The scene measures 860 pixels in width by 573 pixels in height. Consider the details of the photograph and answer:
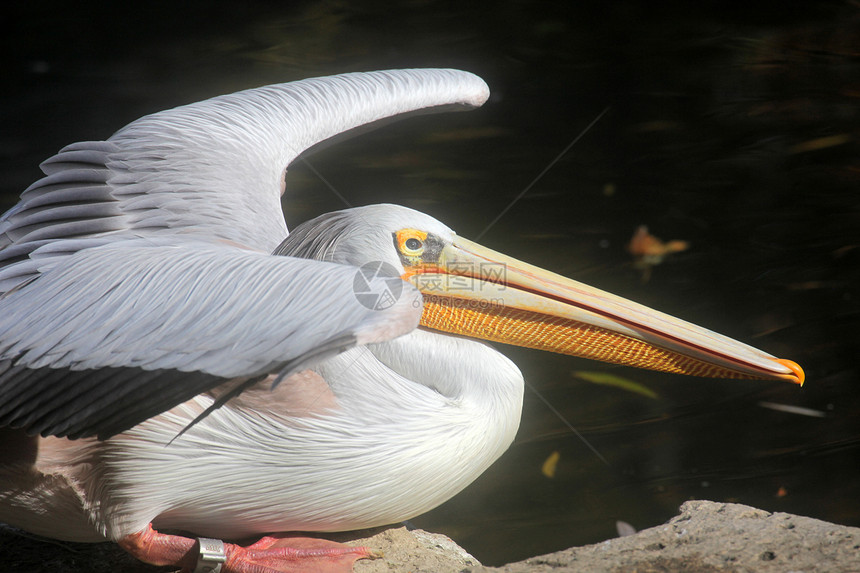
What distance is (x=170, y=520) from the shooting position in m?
1.80

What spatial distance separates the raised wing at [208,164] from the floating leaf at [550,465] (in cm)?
122

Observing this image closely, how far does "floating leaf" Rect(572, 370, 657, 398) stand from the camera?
290 cm

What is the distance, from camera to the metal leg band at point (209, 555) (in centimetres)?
170

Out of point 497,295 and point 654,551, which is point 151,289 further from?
point 654,551

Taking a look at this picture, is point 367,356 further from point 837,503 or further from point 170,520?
point 837,503

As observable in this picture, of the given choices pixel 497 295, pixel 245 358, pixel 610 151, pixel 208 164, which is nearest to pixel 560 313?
pixel 497 295

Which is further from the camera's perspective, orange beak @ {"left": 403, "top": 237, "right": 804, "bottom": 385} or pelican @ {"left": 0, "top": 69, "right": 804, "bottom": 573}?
orange beak @ {"left": 403, "top": 237, "right": 804, "bottom": 385}

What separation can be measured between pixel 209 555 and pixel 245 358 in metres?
0.64

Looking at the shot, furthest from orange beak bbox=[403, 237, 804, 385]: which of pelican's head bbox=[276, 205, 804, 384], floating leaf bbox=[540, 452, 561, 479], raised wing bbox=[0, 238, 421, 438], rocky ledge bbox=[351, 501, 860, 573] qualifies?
floating leaf bbox=[540, 452, 561, 479]

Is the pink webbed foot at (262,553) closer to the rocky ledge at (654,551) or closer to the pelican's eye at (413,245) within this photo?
the rocky ledge at (654,551)

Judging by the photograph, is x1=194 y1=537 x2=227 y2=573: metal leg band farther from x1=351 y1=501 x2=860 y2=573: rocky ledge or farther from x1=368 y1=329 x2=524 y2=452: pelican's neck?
x1=368 y1=329 x2=524 y2=452: pelican's neck

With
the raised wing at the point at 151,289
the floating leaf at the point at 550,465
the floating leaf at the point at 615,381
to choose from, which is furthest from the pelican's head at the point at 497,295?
the floating leaf at the point at 615,381

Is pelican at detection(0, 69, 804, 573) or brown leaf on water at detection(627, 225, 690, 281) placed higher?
pelican at detection(0, 69, 804, 573)

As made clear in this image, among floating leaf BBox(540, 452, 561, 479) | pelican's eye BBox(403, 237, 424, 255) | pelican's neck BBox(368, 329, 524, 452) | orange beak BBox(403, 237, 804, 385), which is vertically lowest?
floating leaf BBox(540, 452, 561, 479)
